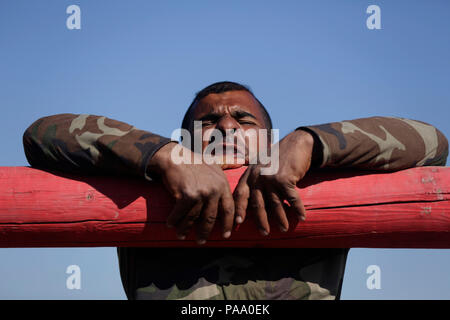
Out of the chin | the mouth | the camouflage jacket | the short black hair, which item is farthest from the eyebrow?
the camouflage jacket

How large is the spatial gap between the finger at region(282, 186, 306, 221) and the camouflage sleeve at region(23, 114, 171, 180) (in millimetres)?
380

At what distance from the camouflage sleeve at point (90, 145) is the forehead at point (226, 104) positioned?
0.80 metres

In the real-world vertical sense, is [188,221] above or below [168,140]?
below

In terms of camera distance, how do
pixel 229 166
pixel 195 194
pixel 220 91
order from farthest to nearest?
pixel 220 91
pixel 229 166
pixel 195 194

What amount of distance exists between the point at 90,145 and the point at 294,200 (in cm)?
63

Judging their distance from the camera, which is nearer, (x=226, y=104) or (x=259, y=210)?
(x=259, y=210)

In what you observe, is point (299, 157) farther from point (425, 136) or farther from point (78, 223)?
point (78, 223)

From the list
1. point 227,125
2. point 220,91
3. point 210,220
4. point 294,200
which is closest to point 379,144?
point 294,200

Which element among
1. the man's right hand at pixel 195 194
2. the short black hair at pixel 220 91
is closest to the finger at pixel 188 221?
the man's right hand at pixel 195 194

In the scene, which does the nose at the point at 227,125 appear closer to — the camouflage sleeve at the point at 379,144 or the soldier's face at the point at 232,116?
the soldier's face at the point at 232,116

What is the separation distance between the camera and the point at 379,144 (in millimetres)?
1328

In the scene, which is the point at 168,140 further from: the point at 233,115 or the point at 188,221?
the point at 233,115

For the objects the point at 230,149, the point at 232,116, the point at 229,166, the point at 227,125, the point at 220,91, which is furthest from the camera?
the point at 220,91
